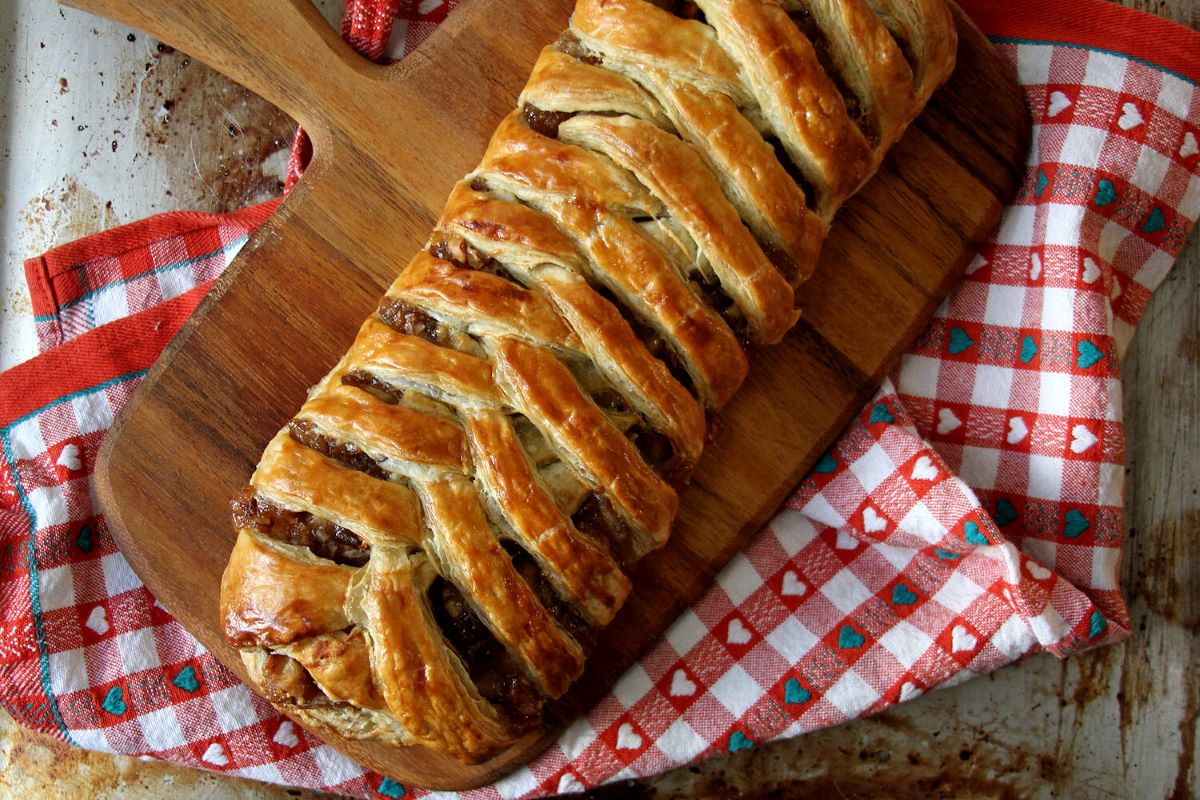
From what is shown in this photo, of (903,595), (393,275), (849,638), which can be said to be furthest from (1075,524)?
(393,275)

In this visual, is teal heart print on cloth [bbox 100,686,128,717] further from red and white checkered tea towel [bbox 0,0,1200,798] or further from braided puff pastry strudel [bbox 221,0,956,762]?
braided puff pastry strudel [bbox 221,0,956,762]

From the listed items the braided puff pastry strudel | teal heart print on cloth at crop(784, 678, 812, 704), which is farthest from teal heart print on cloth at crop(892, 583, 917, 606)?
the braided puff pastry strudel

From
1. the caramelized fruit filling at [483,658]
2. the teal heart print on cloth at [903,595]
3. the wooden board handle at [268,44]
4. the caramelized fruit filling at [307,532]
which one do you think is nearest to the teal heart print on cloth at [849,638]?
the teal heart print on cloth at [903,595]

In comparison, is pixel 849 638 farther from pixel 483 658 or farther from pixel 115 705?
pixel 115 705

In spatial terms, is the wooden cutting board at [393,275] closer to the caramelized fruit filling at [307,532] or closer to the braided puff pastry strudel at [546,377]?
the braided puff pastry strudel at [546,377]

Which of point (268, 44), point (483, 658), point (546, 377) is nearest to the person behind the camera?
point (546, 377)

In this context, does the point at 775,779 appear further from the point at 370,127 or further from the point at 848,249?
the point at 370,127

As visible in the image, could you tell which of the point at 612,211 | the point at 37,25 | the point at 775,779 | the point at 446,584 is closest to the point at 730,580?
the point at 775,779
